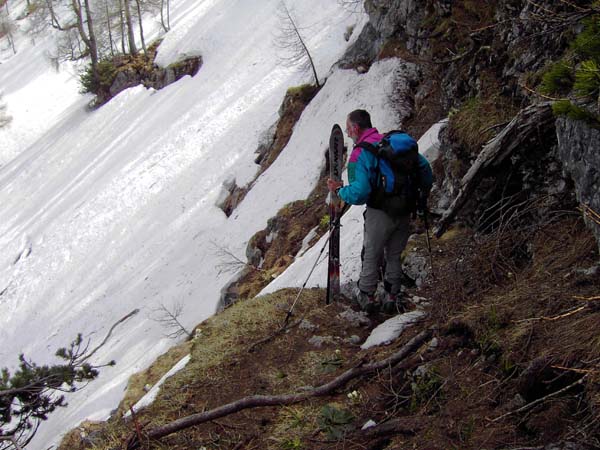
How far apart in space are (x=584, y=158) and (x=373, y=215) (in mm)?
2115

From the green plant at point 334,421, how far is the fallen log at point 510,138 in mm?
2316

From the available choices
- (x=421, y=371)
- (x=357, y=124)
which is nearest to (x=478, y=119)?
(x=357, y=124)

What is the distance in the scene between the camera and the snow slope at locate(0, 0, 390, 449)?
48.0 ft

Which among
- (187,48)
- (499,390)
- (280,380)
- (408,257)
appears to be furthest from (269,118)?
(499,390)

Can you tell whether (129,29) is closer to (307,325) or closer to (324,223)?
(324,223)

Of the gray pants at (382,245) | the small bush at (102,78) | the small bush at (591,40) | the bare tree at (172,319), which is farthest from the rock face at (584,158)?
the small bush at (102,78)

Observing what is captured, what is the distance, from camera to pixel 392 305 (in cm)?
555

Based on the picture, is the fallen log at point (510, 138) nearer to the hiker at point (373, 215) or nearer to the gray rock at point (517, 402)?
the hiker at point (373, 215)

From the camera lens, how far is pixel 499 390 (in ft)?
10.6

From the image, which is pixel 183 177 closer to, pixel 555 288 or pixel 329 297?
pixel 329 297

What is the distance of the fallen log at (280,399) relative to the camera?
4098 mm

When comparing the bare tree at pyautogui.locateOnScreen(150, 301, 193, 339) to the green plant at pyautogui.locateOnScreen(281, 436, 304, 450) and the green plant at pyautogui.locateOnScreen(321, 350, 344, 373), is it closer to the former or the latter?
the green plant at pyautogui.locateOnScreen(321, 350, 344, 373)

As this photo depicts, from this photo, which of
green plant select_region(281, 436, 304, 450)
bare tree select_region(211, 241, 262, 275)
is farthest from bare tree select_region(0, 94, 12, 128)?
green plant select_region(281, 436, 304, 450)

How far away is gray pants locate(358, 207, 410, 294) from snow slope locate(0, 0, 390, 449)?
5.88 meters
